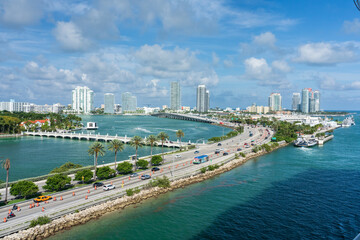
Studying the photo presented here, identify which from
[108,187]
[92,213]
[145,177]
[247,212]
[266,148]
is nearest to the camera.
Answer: [92,213]

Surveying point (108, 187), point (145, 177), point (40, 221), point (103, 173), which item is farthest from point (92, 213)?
point (145, 177)

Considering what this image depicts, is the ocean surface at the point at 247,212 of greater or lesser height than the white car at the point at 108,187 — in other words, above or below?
below

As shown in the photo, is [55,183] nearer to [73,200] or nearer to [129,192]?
[73,200]

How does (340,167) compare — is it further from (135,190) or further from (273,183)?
(135,190)

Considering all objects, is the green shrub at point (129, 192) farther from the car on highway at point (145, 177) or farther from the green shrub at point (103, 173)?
the green shrub at point (103, 173)

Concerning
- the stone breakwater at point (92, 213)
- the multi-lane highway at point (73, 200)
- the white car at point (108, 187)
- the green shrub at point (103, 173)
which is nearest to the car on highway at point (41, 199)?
the multi-lane highway at point (73, 200)

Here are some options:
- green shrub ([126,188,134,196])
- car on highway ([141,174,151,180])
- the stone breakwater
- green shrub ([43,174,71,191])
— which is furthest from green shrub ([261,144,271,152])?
green shrub ([43,174,71,191])

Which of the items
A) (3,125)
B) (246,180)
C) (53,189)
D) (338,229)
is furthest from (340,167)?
(3,125)

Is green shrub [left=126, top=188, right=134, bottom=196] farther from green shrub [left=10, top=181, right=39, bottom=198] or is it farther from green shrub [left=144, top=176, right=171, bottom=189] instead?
green shrub [left=10, top=181, right=39, bottom=198]
